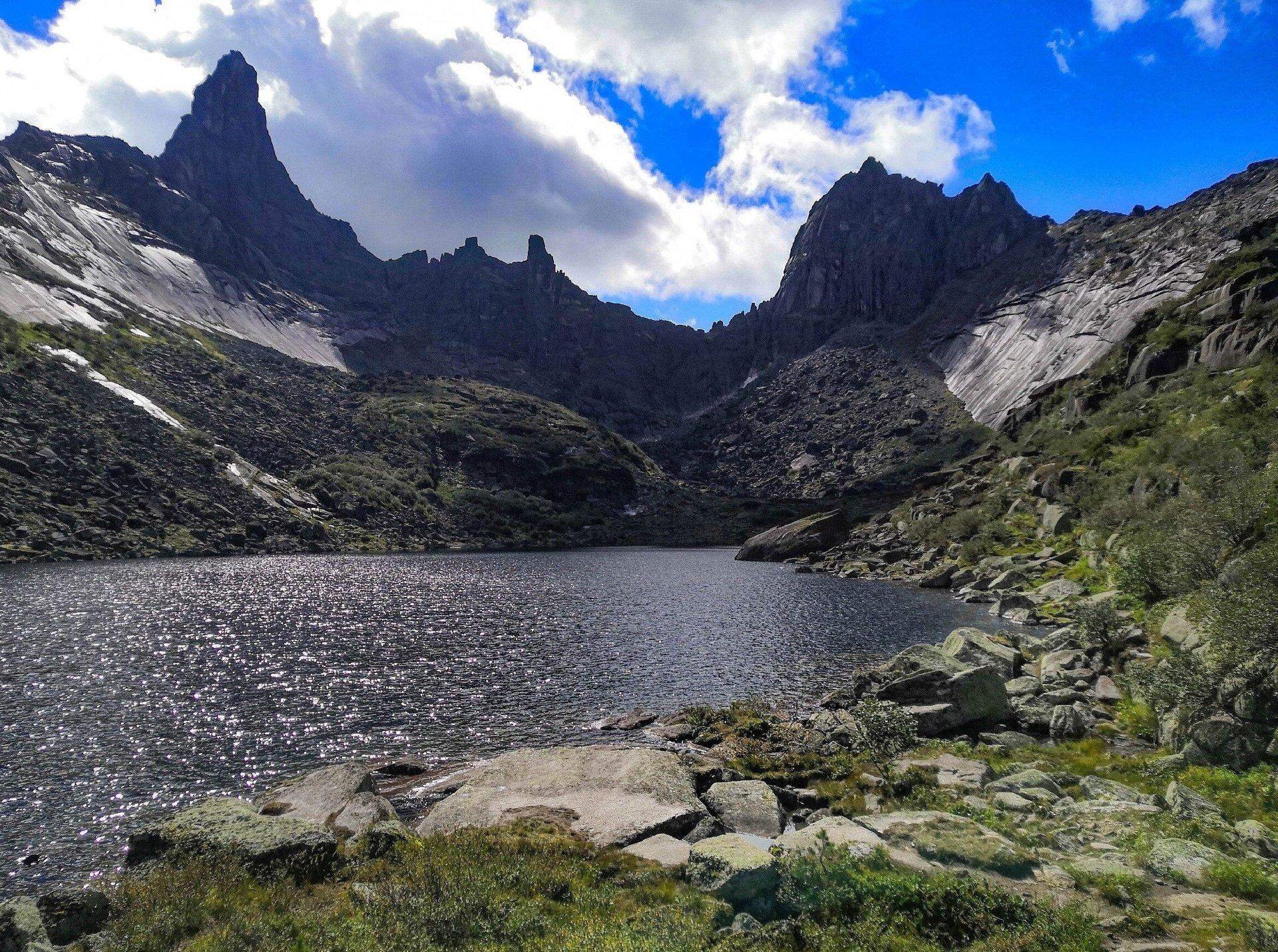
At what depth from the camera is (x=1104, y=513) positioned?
6444 centimetres

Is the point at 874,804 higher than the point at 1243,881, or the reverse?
the point at 1243,881

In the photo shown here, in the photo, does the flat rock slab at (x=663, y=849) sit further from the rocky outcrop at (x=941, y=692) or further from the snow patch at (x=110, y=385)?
the snow patch at (x=110, y=385)

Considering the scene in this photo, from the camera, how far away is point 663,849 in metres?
20.1

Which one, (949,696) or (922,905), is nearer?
(922,905)

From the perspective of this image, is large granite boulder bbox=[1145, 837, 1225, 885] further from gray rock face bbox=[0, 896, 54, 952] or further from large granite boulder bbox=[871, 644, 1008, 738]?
gray rock face bbox=[0, 896, 54, 952]

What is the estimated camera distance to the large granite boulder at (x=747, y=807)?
2273cm

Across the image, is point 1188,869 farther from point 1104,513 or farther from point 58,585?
point 58,585

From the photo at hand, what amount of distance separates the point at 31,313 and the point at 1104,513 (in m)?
281

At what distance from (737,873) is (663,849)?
5518 mm

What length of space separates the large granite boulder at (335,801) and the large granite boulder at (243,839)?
7.87ft

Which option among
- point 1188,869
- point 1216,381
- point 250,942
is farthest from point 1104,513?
point 250,942

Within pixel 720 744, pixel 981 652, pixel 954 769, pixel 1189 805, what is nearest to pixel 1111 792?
pixel 1189 805

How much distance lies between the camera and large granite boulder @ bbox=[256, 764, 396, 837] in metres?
23.2

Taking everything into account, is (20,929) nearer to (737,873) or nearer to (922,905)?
(737,873)
